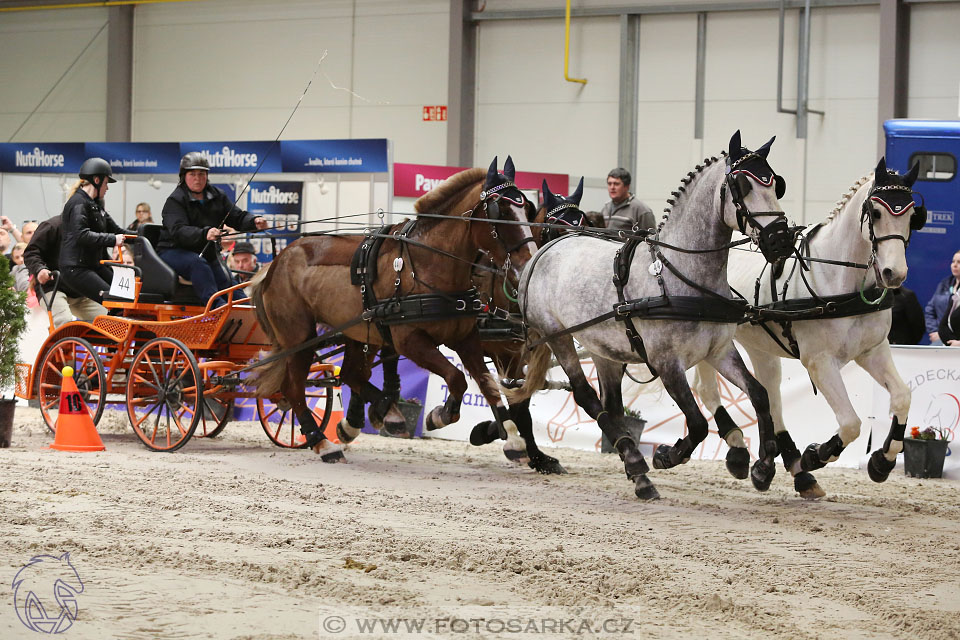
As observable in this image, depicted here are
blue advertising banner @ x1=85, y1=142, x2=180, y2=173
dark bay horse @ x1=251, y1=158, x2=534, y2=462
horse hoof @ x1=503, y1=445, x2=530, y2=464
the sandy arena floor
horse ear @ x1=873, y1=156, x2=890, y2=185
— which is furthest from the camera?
blue advertising banner @ x1=85, y1=142, x2=180, y2=173

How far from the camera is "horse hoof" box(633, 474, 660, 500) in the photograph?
22.6ft

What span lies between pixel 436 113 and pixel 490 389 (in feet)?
39.7

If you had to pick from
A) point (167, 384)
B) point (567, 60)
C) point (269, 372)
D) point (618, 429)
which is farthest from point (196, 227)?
point (567, 60)

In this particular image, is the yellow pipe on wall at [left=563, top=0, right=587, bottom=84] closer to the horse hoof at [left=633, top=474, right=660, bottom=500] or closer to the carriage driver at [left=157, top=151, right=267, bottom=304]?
the carriage driver at [left=157, top=151, right=267, bottom=304]

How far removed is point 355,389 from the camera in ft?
28.2

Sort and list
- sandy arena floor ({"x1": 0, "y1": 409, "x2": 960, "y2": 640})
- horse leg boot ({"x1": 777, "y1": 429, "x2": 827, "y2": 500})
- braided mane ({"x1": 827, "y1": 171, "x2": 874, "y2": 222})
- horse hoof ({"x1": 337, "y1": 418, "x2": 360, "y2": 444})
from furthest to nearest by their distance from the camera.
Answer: horse hoof ({"x1": 337, "y1": 418, "x2": 360, "y2": 444})
horse leg boot ({"x1": 777, "y1": 429, "x2": 827, "y2": 500})
braided mane ({"x1": 827, "y1": 171, "x2": 874, "y2": 222})
sandy arena floor ({"x1": 0, "y1": 409, "x2": 960, "y2": 640})

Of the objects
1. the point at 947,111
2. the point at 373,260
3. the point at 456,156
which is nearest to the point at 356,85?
the point at 456,156

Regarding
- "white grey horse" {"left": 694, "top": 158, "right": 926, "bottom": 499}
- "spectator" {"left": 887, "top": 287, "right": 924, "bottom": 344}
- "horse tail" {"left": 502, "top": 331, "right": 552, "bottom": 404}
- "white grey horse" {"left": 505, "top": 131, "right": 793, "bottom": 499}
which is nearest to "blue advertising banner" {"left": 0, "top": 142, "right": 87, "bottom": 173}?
"horse tail" {"left": 502, "top": 331, "right": 552, "bottom": 404}

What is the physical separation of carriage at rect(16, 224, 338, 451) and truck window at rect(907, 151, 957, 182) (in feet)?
20.2

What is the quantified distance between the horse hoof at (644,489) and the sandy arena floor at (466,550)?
0.39ft

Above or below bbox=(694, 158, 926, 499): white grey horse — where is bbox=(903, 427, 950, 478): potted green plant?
below

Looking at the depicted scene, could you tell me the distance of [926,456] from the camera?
8461 millimetres

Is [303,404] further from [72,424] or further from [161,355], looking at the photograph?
[72,424]

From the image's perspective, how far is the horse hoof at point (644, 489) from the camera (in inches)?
272
